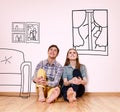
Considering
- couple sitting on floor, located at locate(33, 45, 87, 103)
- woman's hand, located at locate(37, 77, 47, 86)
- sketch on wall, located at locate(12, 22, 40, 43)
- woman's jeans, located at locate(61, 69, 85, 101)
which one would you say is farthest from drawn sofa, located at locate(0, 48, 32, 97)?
woman's jeans, located at locate(61, 69, 85, 101)

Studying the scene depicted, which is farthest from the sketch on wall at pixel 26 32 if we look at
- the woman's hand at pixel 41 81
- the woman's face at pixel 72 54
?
the woman's hand at pixel 41 81

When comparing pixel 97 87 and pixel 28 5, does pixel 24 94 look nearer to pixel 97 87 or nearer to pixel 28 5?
pixel 97 87

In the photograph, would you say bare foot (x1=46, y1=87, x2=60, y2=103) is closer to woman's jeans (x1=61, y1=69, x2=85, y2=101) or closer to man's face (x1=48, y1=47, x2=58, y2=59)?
woman's jeans (x1=61, y1=69, x2=85, y2=101)

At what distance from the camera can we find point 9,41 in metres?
3.74

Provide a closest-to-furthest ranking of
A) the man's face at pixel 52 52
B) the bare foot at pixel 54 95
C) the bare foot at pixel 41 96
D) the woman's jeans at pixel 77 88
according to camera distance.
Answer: the bare foot at pixel 54 95 → the bare foot at pixel 41 96 → the woman's jeans at pixel 77 88 → the man's face at pixel 52 52

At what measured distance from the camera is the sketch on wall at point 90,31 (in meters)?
3.71

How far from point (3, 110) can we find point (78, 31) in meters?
1.68

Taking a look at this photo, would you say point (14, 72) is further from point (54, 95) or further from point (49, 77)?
point (54, 95)

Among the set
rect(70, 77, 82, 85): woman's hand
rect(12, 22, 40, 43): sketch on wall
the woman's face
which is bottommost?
rect(70, 77, 82, 85): woman's hand

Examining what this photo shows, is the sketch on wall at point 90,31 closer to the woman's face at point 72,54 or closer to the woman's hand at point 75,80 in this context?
the woman's face at point 72,54

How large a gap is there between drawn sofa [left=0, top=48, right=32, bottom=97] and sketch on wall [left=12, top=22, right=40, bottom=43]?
184mm

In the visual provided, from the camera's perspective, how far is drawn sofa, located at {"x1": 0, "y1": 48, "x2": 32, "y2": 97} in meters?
3.73

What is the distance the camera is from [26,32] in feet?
12.3

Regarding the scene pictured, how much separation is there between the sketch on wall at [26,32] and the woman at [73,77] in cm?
55
